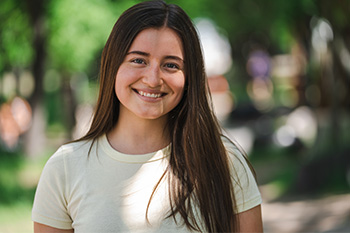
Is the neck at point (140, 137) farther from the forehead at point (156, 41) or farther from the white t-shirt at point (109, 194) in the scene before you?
the forehead at point (156, 41)

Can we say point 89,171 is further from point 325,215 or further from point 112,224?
point 325,215

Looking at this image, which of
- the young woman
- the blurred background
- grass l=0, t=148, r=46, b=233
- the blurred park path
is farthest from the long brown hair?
grass l=0, t=148, r=46, b=233

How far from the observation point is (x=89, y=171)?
2104mm

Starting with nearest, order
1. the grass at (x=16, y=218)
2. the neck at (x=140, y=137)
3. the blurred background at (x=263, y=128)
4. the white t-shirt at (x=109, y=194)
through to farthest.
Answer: the white t-shirt at (x=109, y=194) < the neck at (x=140, y=137) < the grass at (x=16, y=218) < the blurred background at (x=263, y=128)

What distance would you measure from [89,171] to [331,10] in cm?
754

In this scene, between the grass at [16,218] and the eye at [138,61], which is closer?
the eye at [138,61]

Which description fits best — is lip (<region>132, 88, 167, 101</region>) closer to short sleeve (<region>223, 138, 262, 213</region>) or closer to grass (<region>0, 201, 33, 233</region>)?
short sleeve (<region>223, 138, 262, 213</region>)

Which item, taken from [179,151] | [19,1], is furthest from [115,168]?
[19,1]

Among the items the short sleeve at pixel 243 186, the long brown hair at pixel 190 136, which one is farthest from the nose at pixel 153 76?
the short sleeve at pixel 243 186

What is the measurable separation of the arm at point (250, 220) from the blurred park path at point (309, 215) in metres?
5.23

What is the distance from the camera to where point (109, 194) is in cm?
206

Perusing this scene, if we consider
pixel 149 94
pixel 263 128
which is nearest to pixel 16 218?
pixel 149 94

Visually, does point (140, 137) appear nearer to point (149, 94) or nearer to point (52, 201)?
point (149, 94)

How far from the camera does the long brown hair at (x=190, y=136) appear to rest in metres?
2.06
